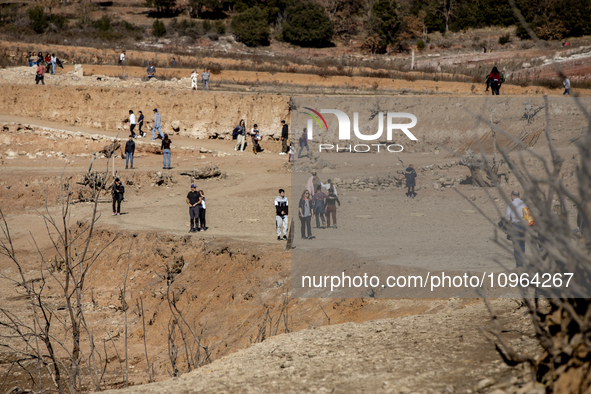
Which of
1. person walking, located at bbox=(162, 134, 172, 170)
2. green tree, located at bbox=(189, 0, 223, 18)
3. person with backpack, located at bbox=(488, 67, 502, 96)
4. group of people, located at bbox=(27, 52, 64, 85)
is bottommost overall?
person walking, located at bbox=(162, 134, 172, 170)

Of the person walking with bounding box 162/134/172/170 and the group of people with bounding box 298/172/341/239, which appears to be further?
the person walking with bounding box 162/134/172/170

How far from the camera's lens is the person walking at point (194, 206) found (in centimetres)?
1588

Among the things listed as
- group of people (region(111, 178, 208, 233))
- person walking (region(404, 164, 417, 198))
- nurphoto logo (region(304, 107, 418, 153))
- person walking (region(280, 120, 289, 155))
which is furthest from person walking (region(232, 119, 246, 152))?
group of people (region(111, 178, 208, 233))

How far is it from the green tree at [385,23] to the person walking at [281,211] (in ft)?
169

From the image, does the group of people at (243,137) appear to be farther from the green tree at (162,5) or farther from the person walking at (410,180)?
the green tree at (162,5)

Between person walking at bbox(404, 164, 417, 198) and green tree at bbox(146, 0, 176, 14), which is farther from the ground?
green tree at bbox(146, 0, 176, 14)

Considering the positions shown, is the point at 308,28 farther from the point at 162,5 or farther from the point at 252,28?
the point at 162,5

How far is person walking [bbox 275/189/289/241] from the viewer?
551 inches

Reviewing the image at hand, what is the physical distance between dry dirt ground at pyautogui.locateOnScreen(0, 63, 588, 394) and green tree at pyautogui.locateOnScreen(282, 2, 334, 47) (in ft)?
108

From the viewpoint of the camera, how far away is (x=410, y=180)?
1942 centimetres

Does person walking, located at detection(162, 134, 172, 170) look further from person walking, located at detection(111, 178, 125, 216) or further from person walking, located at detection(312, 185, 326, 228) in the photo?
person walking, located at detection(312, 185, 326, 228)

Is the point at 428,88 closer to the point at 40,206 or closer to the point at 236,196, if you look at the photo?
the point at 236,196

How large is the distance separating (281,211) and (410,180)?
675 cm

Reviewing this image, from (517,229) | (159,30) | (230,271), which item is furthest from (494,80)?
(159,30)
